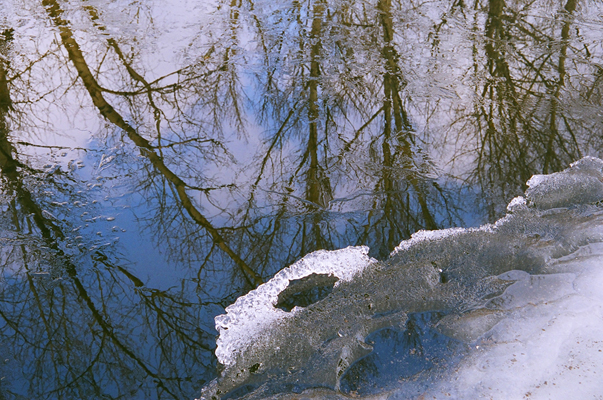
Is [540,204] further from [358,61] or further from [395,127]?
[358,61]

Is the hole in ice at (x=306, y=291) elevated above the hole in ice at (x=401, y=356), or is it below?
above

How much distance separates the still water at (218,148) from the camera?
2488 mm

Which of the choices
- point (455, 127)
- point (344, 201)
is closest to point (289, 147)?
point (344, 201)

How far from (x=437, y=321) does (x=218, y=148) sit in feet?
6.76

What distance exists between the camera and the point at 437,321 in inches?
98.2

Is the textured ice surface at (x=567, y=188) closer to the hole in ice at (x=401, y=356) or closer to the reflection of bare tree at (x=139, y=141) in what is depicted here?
the hole in ice at (x=401, y=356)

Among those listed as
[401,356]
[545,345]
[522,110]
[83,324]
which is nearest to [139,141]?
[83,324]

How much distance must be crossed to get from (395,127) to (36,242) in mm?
2671

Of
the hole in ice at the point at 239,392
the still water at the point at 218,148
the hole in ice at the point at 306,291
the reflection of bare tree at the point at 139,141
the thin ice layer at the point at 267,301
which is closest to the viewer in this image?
the hole in ice at the point at 239,392

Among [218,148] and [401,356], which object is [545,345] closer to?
[401,356]

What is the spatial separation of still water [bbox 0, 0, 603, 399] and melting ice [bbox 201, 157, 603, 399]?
0.14 m

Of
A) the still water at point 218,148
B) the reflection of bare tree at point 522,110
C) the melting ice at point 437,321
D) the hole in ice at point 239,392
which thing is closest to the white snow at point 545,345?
the melting ice at point 437,321

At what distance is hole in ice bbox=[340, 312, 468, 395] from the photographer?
86.4 inches

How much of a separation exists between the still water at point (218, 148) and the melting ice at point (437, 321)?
0.14 metres
